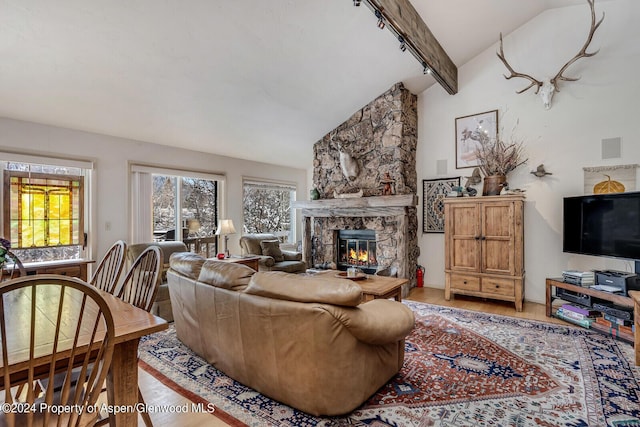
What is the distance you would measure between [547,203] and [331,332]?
4.06 metres

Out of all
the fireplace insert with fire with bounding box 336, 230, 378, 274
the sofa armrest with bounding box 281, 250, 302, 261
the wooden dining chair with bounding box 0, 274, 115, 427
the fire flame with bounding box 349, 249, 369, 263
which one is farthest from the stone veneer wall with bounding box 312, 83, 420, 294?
the wooden dining chair with bounding box 0, 274, 115, 427

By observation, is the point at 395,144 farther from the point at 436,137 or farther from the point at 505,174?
the point at 505,174

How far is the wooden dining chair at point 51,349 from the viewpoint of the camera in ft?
3.11

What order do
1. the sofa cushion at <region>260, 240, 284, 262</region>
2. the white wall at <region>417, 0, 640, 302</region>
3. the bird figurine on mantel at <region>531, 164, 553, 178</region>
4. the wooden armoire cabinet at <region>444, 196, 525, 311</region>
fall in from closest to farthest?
the white wall at <region>417, 0, 640, 302</region> < the wooden armoire cabinet at <region>444, 196, 525, 311</region> < the bird figurine on mantel at <region>531, 164, 553, 178</region> < the sofa cushion at <region>260, 240, 284, 262</region>

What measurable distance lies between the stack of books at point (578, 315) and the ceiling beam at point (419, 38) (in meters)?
3.30

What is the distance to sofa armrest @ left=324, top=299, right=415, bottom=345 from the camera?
68.7 inches

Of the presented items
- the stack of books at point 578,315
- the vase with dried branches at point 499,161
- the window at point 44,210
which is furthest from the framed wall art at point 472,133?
the window at point 44,210

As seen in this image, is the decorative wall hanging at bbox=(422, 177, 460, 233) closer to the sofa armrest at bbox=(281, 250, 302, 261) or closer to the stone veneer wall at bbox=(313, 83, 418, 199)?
the stone veneer wall at bbox=(313, 83, 418, 199)

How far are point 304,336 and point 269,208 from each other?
17.9ft

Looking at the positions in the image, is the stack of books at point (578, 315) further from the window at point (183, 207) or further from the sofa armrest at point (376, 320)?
the window at point (183, 207)

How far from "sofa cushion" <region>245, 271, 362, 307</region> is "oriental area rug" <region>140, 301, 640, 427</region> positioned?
2.36ft

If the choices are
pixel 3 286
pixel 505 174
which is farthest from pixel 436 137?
pixel 3 286

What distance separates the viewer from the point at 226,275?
2.19 m

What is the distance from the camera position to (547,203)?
4277mm
